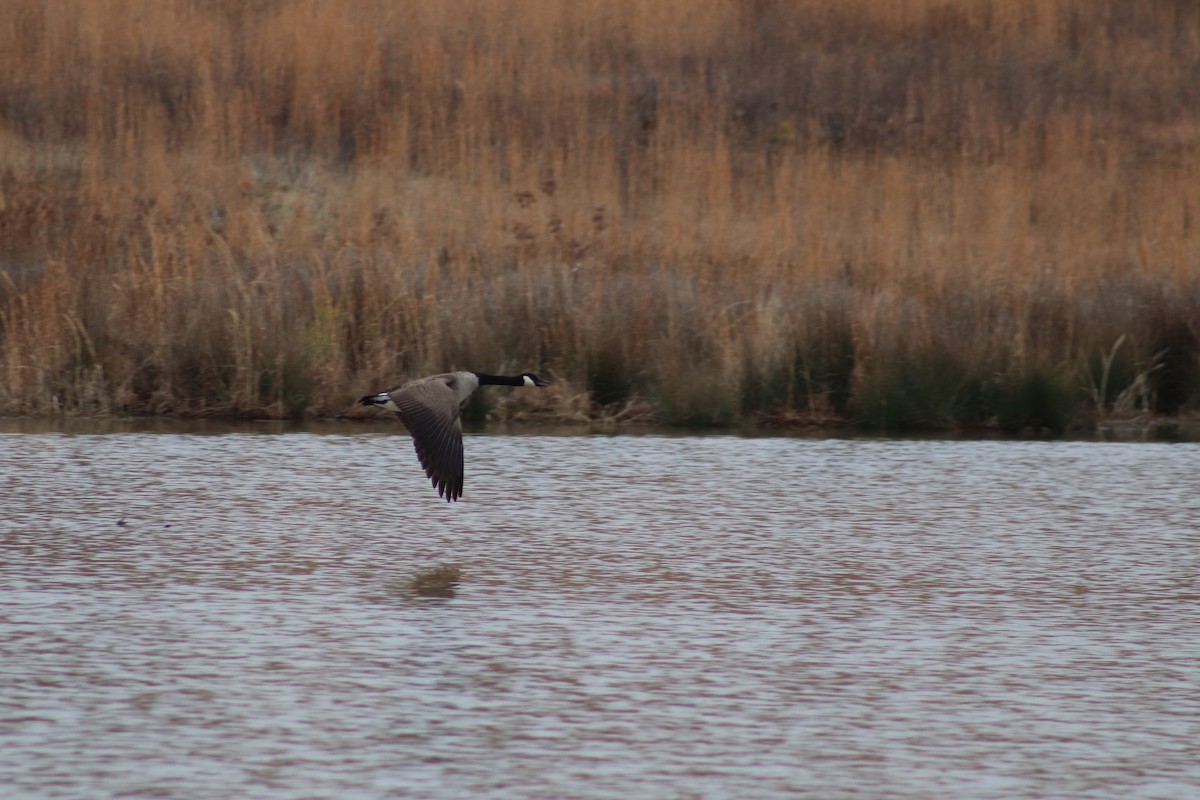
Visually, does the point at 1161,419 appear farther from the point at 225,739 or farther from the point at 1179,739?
the point at 225,739

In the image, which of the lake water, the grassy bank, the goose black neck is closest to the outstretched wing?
the lake water

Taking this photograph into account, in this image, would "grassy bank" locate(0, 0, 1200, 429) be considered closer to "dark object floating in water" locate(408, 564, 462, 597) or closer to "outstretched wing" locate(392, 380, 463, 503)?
"outstretched wing" locate(392, 380, 463, 503)

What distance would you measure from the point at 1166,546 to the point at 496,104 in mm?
9812

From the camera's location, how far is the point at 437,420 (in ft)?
23.0

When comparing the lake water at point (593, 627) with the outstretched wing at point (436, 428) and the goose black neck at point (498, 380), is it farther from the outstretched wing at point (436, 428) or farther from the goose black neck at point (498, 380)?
the goose black neck at point (498, 380)

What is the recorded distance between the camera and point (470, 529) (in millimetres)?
7109

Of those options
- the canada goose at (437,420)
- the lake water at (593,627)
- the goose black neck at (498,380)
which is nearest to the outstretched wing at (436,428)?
the canada goose at (437,420)

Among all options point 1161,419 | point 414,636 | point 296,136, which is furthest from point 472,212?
point 414,636

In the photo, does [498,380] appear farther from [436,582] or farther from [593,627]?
[593,627]

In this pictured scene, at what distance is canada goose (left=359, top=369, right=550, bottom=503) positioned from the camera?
6.69m

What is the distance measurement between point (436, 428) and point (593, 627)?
67.2 inches

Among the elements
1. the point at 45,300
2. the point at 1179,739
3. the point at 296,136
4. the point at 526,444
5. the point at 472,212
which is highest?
the point at 296,136

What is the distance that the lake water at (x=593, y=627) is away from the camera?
414 centimetres

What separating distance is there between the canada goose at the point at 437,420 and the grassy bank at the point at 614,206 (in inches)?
117
